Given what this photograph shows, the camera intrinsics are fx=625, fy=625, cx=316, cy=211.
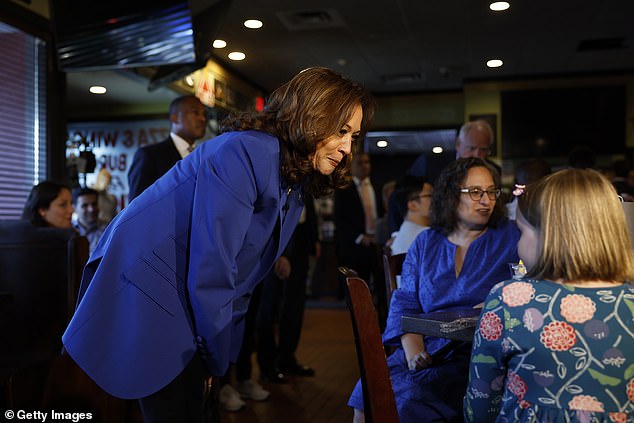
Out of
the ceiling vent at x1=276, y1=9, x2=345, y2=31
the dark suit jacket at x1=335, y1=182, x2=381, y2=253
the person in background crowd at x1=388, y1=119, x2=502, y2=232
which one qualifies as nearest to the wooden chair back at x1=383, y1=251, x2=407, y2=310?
the person in background crowd at x1=388, y1=119, x2=502, y2=232

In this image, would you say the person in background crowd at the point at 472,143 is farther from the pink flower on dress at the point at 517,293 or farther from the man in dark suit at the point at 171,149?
the pink flower on dress at the point at 517,293

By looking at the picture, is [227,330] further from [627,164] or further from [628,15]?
[628,15]

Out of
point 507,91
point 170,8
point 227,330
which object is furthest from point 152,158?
point 507,91

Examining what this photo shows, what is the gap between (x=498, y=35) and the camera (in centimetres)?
646

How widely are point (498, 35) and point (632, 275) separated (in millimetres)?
5743

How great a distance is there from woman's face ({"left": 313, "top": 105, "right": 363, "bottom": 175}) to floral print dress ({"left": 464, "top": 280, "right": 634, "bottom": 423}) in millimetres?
581

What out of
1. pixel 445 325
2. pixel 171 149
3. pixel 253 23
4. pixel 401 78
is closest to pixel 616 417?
pixel 445 325

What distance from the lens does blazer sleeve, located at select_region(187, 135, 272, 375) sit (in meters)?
1.32

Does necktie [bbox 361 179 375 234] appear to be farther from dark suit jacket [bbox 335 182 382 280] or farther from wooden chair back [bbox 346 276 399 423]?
wooden chair back [bbox 346 276 399 423]

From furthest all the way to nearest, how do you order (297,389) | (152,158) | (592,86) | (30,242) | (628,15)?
(592,86)
(628,15)
(297,389)
(152,158)
(30,242)

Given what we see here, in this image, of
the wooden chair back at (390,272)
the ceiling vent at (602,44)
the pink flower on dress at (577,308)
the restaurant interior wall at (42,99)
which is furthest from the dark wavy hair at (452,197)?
the ceiling vent at (602,44)

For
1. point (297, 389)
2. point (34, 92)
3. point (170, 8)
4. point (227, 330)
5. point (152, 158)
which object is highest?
point (170, 8)

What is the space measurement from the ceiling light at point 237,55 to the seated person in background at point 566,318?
608cm

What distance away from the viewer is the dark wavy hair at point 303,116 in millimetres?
1499
